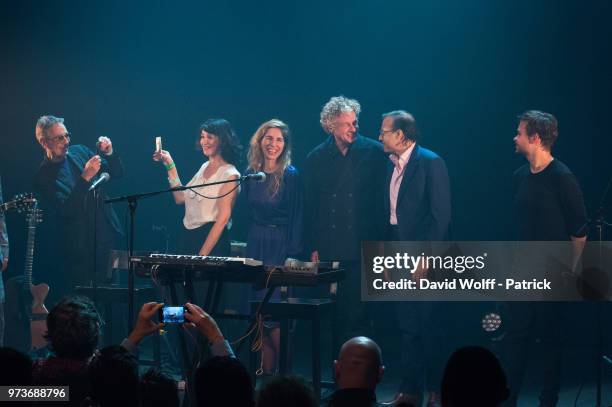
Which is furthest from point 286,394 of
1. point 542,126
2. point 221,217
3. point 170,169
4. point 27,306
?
point 27,306

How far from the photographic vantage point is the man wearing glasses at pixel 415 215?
21.7 feet

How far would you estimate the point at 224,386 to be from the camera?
2.59 m

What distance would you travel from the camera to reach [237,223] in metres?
→ 8.52

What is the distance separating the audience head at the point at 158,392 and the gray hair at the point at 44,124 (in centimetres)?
604

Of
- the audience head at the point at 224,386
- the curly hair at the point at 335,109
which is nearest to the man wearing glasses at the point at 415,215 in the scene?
the curly hair at the point at 335,109

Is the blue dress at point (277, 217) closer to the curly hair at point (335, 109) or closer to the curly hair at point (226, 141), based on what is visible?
the curly hair at point (335, 109)

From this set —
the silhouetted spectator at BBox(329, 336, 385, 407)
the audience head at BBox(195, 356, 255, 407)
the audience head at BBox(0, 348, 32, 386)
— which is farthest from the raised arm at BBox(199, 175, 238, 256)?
the audience head at BBox(195, 356, 255, 407)

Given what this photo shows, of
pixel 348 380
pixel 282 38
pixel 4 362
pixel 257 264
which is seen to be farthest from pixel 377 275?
pixel 4 362

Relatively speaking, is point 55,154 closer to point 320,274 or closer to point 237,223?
point 237,223

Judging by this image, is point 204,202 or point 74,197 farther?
point 74,197

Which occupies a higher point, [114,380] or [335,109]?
[335,109]

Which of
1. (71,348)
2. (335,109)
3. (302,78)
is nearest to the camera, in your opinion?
(71,348)

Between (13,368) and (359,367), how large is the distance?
4.18 feet

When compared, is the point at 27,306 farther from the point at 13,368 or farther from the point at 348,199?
the point at 13,368
